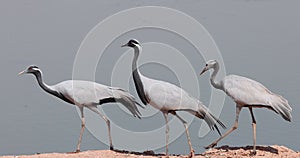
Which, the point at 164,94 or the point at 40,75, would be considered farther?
the point at 40,75

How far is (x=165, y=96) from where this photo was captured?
11328 mm

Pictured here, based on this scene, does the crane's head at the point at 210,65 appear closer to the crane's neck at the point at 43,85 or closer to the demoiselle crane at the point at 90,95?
the demoiselle crane at the point at 90,95

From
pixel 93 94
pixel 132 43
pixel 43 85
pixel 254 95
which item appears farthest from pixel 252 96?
pixel 43 85

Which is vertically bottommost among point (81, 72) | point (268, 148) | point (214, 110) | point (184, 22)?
point (268, 148)

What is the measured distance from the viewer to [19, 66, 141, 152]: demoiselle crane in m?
12.0

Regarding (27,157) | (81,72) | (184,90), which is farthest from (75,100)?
(184,90)

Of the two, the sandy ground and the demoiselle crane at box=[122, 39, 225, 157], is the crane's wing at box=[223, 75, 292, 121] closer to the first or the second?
the demoiselle crane at box=[122, 39, 225, 157]

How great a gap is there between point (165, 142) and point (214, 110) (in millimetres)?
1235

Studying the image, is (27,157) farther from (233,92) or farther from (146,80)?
(233,92)

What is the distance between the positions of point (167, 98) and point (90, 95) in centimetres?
173

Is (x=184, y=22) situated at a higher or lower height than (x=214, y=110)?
higher

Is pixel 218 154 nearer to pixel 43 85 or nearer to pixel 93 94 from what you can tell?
pixel 93 94

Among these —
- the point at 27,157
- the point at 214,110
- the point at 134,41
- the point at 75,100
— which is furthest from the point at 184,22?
the point at 27,157

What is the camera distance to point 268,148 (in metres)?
12.5
